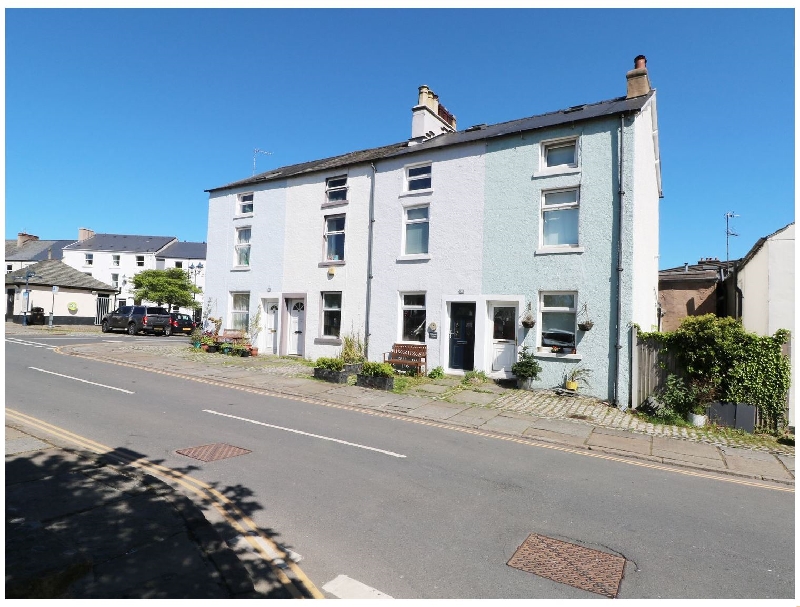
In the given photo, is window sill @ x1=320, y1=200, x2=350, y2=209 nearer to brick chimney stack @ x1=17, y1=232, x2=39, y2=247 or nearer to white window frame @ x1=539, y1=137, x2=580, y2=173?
white window frame @ x1=539, y1=137, x2=580, y2=173

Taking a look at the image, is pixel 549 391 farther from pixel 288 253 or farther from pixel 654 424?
pixel 288 253

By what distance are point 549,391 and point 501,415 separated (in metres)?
3.28

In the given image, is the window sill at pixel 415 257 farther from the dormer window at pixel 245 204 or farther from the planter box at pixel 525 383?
the dormer window at pixel 245 204

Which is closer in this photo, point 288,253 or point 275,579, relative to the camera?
point 275,579

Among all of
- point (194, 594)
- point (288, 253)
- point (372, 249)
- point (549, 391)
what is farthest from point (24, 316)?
point (194, 594)

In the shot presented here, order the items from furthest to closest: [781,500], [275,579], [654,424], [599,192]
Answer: [599,192]
[654,424]
[781,500]
[275,579]

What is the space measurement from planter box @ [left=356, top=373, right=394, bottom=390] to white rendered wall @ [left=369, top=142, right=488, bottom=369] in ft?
9.18

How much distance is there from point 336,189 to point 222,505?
14782mm

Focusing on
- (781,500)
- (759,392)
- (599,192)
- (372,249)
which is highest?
(599,192)

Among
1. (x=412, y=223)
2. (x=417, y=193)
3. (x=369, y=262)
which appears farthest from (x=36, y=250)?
(x=417, y=193)

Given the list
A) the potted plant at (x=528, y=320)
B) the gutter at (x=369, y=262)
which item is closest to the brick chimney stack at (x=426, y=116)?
the gutter at (x=369, y=262)

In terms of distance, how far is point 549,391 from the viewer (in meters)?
13.2

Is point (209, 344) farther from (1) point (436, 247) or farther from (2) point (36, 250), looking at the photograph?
(2) point (36, 250)

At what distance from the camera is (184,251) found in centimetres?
6256
